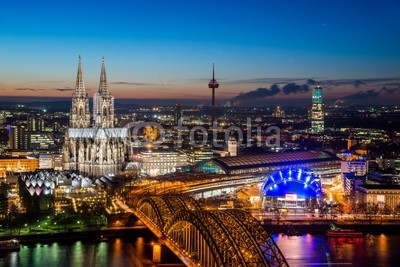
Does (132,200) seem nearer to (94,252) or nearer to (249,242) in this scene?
(94,252)

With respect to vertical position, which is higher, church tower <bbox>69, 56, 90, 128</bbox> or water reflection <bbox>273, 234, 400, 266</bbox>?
church tower <bbox>69, 56, 90, 128</bbox>

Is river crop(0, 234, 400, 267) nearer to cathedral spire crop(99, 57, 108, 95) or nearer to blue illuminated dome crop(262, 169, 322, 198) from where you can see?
blue illuminated dome crop(262, 169, 322, 198)

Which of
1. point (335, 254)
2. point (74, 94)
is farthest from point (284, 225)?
point (74, 94)

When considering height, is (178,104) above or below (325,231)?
above

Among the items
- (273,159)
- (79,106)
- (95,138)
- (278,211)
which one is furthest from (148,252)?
(273,159)

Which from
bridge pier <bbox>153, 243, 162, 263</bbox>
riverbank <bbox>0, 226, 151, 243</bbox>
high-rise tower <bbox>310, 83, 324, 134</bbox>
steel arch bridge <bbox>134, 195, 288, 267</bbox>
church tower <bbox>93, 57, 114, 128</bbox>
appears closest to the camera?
steel arch bridge <bbox>134, 195, 288, 267</bbox>

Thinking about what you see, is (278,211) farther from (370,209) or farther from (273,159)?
(273,159)

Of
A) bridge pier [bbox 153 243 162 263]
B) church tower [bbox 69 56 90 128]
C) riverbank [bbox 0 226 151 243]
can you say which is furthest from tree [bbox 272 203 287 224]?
church tower [bbox 69 56 90 128]
